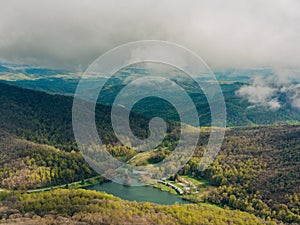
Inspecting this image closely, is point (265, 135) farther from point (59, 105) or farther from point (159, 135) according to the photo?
point (59, 105)

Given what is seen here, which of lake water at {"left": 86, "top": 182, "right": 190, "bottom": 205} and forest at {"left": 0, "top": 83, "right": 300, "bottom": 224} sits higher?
forest at {"left": 0, "top": 83, "right": 300, "bottom": 224}

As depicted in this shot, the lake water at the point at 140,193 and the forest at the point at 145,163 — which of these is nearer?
the forest at the point at 145,163

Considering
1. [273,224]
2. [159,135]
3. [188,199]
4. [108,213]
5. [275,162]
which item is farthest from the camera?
[159,135]

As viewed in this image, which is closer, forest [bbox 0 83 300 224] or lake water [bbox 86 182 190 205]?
forest [bbox 0 83 300 224]

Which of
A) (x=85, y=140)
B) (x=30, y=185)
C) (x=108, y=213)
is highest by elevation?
(x=85, y=140)

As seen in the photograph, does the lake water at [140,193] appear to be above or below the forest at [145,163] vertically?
below

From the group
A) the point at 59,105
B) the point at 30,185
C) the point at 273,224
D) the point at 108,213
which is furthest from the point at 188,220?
the point at 59,105

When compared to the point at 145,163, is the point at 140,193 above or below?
below

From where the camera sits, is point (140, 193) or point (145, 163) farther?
point (145, 163)
